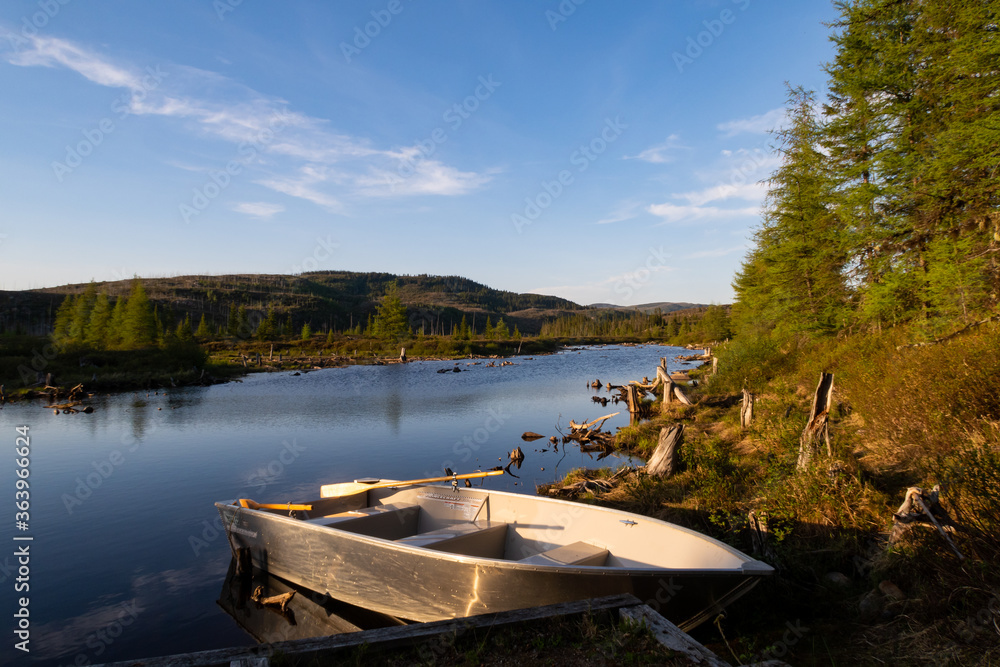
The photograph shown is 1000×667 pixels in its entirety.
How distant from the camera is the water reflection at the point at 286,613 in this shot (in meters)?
7.63

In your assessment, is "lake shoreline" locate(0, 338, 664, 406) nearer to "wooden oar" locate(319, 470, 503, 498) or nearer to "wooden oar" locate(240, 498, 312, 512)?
"wooden oar" locate(319, 470, 503, 498)

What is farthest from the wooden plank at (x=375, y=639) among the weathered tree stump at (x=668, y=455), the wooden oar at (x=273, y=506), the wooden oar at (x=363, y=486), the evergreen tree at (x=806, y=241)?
the evergreen tree at (x=806, y=241)

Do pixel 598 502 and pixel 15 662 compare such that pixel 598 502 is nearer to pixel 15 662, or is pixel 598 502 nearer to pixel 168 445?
pixel 15 662

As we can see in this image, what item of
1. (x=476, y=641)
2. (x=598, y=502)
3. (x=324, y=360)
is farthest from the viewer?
(x=324, y=360)

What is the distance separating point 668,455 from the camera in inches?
435

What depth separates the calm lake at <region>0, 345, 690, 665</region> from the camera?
800cm

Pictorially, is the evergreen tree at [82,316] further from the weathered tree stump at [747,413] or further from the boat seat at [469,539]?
the weathered tree stump at [747,413]

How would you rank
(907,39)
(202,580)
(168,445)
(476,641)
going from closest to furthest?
(476,641), (202,580), (907,39), (168,445)

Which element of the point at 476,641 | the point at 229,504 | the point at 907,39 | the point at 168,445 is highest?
the point at 907,39

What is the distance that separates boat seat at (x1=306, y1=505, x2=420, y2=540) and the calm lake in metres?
2.06

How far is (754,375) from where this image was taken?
20.0m

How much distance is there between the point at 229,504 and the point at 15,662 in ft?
10.4

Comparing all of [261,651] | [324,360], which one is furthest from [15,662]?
[324,360]

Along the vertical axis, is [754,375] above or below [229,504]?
above
